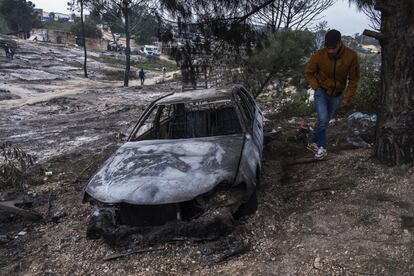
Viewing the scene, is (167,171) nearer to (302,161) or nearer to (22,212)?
(22,212)

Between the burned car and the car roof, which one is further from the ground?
the car roof

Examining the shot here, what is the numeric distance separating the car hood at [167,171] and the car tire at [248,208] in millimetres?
380

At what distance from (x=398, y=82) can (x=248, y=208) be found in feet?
7.61

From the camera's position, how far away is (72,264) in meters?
4.11

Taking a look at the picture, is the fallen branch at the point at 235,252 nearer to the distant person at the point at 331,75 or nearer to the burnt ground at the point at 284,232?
the burnt ground at the point at 284,232

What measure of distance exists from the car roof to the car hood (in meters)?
0.84

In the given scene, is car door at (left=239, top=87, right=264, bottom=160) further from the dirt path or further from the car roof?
the dirt path

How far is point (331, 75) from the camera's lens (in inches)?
227

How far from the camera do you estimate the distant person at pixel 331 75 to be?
18.3 ft

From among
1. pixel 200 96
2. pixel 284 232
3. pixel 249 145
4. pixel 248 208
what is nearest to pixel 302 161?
pixel 249 145

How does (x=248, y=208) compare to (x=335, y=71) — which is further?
(x=335, y=71)

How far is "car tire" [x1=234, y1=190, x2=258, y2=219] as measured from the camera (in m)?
4.55

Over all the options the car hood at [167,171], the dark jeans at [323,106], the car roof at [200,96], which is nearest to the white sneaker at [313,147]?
the dark jeans at [323,106]

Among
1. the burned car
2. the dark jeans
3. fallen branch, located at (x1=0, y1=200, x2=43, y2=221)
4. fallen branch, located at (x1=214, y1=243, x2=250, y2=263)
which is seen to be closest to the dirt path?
fallen branch, located at (x1=0, y1=200, x2=43, y2=221)
